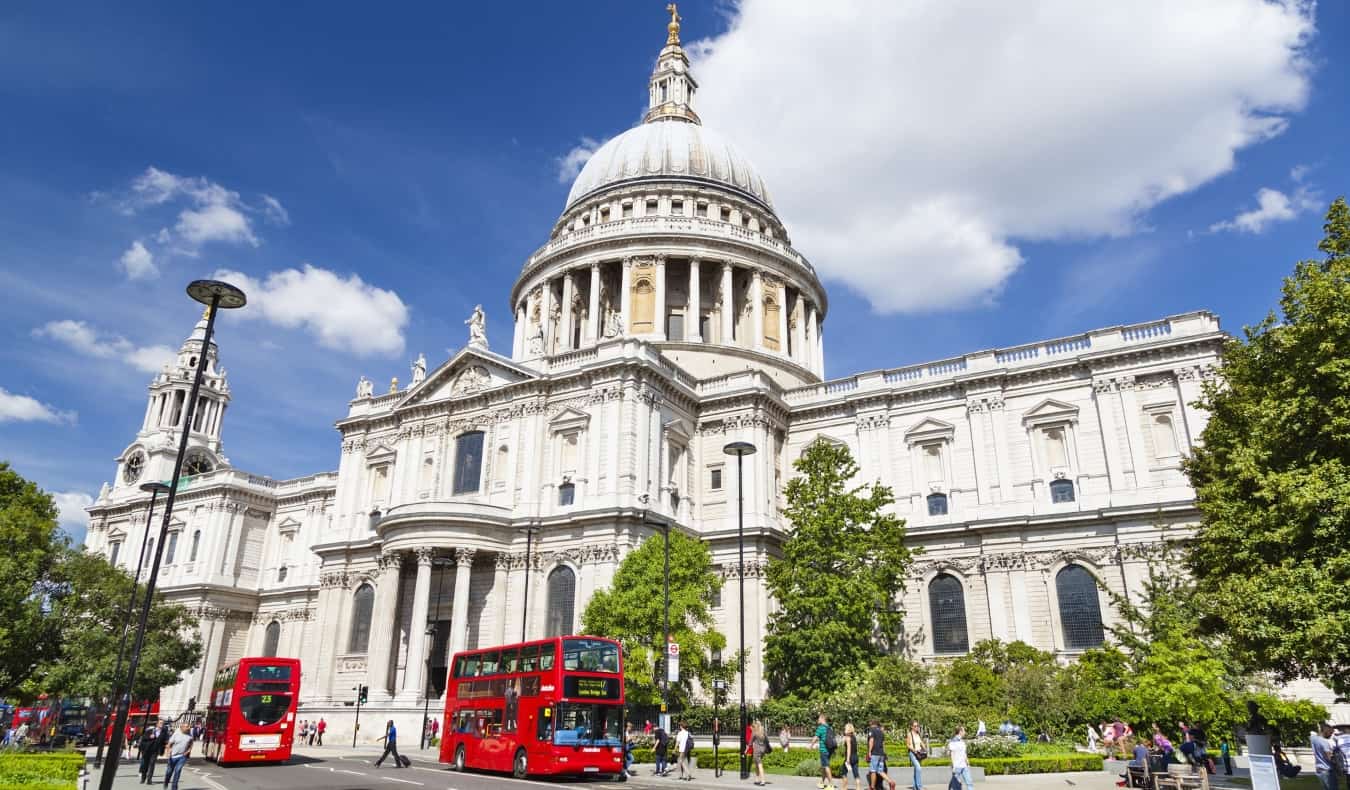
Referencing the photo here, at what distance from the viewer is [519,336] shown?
67.0 meters

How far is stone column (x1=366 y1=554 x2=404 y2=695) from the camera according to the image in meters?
42.1

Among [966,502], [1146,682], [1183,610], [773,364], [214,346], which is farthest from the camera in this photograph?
[214,346]

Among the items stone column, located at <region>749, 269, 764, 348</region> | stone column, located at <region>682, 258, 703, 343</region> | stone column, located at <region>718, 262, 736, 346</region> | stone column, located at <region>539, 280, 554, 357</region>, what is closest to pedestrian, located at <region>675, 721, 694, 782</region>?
stone column, located at <region>682, 258, 703, 343</region>

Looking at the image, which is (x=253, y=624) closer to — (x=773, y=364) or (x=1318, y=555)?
(x=773, y=364)

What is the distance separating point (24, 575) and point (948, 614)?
39368mm

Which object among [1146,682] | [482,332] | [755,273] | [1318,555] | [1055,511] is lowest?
[1146,682]

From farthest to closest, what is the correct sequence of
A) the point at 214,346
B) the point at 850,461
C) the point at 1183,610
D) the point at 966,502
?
the point at 214,346 < the point at 966,502 < the point at 850,461 < the point at 1183,610

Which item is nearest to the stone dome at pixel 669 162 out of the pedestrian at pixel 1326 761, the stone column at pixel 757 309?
the stone column at pixel 757 309

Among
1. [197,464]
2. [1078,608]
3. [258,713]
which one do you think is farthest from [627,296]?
[197,464]

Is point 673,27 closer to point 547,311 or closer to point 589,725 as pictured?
point 547,311

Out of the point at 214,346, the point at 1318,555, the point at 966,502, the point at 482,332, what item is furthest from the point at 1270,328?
the point at 214,346

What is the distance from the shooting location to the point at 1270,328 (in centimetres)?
2292

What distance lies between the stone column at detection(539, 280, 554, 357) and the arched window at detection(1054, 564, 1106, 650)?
117ft

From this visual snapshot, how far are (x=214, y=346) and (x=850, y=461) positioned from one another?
6338 cm
